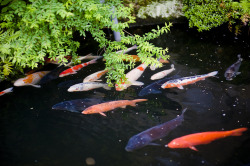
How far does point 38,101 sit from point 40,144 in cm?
133

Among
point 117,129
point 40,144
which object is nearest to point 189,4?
point 117,129

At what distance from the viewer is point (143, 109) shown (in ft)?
13.9

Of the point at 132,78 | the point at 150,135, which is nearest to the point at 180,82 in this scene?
the point at 132,78

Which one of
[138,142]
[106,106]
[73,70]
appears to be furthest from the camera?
[73,70]

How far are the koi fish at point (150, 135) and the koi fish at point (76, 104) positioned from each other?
1.34 metres

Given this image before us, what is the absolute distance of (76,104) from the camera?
14.4 feet

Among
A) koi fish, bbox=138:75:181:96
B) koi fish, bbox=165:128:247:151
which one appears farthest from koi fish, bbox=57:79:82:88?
koi fish, bbox=165:128:247:151

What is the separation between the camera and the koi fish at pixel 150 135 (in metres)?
3.40

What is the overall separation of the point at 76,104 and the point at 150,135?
1.77 meters

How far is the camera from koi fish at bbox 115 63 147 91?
4858 millimetres

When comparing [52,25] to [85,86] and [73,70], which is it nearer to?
[85,86]

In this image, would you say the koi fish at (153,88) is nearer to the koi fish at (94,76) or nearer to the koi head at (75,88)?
the koi fish at (94,76)

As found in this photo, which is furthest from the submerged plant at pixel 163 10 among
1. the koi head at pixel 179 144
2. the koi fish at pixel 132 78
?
the koi head at pixel 179 144

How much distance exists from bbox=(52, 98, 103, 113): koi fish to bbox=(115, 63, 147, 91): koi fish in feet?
2.03
